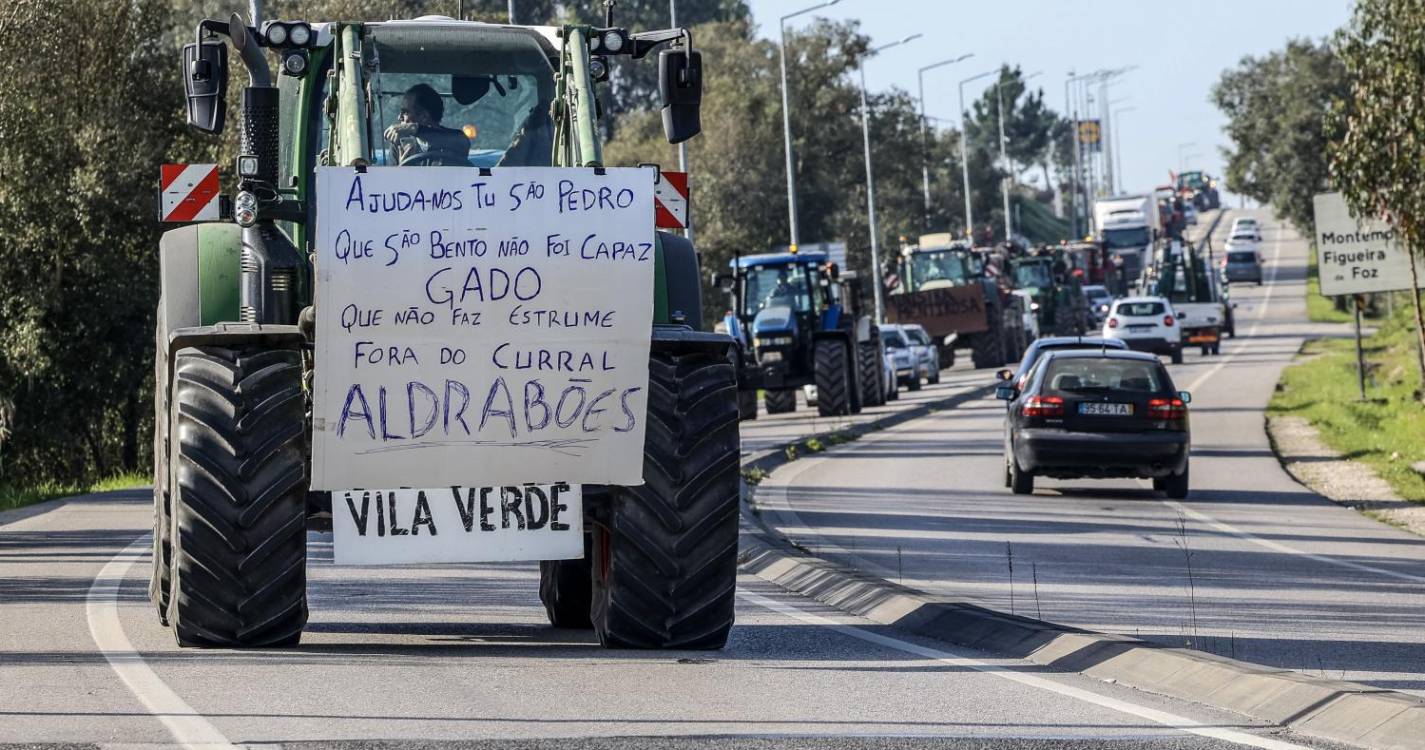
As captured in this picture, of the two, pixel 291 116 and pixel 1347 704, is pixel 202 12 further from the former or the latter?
pixel 1347 704

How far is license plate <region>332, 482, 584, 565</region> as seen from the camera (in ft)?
33.1

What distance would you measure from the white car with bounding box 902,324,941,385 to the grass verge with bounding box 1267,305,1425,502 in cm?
843

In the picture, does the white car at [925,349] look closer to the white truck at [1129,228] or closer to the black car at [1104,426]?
the black car at [1104,426]

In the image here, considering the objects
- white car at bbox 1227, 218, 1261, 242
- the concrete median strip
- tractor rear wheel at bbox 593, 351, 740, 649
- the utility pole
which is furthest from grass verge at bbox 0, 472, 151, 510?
white car at bbox 1227, 218, 1261, 242

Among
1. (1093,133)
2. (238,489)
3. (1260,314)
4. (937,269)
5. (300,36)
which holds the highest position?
(1093,133)

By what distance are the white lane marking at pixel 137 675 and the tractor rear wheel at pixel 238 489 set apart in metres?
0.45

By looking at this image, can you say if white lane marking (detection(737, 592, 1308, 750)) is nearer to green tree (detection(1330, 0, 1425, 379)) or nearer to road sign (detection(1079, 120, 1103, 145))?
green tree (detection(1330, 0, 1425, 379))

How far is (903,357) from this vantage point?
5366 centimetres

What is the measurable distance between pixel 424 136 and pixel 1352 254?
2994 cm

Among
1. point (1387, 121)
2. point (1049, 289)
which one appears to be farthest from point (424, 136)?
point (1049, 289)

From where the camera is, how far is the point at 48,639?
1135cm

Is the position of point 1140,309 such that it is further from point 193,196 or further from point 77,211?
point 193,196

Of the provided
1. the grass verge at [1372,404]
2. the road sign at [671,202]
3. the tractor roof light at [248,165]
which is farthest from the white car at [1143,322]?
the tractor roof light at [248,165]

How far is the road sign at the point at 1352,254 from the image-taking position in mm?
38156
